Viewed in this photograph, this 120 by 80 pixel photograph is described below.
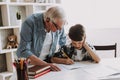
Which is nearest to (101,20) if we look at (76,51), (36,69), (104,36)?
(104,36)

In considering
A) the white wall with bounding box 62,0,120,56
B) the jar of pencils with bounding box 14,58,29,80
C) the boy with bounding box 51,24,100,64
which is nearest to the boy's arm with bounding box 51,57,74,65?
the boy with bounding box 51,24,100,64

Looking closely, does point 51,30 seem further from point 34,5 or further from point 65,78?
point 34,5

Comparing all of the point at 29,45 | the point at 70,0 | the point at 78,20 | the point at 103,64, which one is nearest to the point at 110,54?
the point at 78,20

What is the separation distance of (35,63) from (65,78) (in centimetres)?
34

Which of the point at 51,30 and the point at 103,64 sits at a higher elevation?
the point at 51,30

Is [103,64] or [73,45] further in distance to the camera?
[73,45]

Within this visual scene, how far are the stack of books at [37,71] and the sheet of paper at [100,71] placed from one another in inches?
12.6

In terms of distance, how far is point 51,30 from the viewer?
1737 millimetres

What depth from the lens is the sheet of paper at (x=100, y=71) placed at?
4.73 ft

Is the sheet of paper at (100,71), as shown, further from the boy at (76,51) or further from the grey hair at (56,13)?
the grey hair at (56,13)

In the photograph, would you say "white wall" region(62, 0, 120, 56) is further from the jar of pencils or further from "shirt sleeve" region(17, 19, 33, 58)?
the jar of pencils

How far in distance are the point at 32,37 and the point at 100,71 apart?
668 millimetres

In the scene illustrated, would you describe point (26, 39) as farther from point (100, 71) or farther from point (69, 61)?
point (100, 71)

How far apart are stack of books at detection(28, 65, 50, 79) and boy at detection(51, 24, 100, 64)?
274 millimetres
